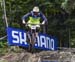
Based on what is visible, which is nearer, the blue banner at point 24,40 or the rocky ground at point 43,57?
the rocky ground at point 43,57

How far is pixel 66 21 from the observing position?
13.6 m

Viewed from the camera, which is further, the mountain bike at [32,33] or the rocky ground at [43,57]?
the mountain bike at [32,33]

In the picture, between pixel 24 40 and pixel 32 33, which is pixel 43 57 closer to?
pixel 32 33

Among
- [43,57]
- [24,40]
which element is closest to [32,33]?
[24,40]

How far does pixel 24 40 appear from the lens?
1103 centimetres

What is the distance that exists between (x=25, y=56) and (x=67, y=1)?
139 inches

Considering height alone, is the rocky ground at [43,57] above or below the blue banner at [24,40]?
below

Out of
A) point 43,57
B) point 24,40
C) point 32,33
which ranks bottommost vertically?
point 43,57

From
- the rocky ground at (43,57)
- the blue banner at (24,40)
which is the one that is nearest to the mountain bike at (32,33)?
the blue banner at (24,40)

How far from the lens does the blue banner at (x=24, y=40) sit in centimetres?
1083

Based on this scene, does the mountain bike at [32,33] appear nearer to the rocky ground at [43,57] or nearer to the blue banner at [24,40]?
the blue banner at [24,40]

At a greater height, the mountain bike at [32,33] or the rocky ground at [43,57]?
the mountain bike at [32,33]

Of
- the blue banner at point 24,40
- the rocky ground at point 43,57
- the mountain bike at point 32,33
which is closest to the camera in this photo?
the rocky ground at point 43,57

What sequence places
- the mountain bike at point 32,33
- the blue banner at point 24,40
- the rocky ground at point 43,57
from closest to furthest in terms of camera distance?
the rocky ground at point 43,57, the mountain bike at point 32,33, the blue banner at point 24,40
